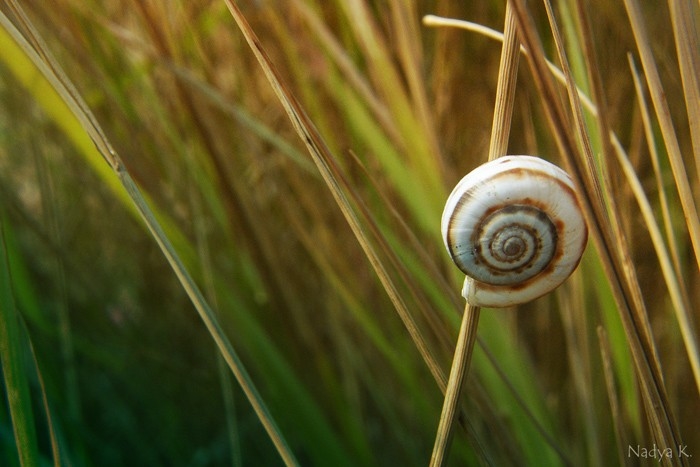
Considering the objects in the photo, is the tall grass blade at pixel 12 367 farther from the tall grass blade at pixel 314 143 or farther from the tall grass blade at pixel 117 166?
the tall grass blade at pixel 314 143

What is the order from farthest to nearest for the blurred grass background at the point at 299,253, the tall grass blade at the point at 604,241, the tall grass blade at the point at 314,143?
1. the blurred grass background at the point at 299,253
2. the tall grass blade at the point at 314,143
3. the tall grass blade at the point at 604,241

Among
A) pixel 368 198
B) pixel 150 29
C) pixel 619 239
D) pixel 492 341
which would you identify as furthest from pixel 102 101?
pixel 619 239

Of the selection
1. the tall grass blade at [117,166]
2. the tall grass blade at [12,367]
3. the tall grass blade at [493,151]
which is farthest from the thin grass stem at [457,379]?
the tall grass blade at [12,367]

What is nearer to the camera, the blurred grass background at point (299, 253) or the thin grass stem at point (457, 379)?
the thin grass stem at point (457, 379)

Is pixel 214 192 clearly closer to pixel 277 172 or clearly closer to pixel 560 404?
pixel 277 172

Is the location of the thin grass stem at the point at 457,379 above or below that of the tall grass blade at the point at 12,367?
below

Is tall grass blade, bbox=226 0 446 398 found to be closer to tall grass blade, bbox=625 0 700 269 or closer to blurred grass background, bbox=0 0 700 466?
blurred grass background, bbox=0 0 700 466

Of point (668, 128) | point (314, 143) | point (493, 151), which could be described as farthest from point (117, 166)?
point (668, 128)
